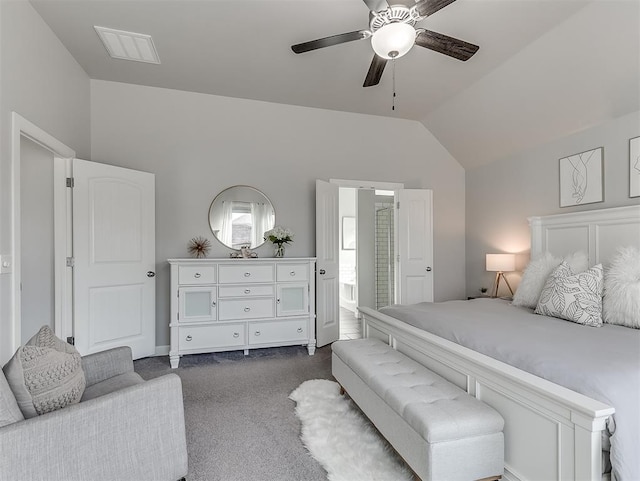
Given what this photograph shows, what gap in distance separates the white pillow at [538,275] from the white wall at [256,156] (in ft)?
6.22

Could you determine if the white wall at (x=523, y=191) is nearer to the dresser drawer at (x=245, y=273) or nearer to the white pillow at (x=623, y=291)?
the white pillow at (x=623, y=291)

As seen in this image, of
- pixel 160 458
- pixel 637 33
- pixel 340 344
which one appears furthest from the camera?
pixel 340 344

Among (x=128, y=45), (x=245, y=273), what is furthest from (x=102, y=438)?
(x=128, y=45)

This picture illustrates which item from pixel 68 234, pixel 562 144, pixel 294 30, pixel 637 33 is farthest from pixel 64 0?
pixel 562 144

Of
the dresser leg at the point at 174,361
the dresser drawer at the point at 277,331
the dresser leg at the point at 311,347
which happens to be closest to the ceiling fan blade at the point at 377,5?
the dresser drawer at the point at 277,331

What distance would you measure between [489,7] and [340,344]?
2717 mm

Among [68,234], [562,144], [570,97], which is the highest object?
[570,97]

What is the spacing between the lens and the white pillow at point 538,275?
9.13 feet

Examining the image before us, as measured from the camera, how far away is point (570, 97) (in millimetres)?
3098

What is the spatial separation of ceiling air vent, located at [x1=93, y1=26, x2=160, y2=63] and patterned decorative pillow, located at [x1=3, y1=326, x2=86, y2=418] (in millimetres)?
2530

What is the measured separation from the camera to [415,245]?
4.56 meters

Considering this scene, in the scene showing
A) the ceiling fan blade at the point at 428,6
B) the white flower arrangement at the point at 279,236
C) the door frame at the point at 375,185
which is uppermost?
the ceiling fan blade at the point at 428,6

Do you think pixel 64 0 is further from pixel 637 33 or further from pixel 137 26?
pixel 637 33

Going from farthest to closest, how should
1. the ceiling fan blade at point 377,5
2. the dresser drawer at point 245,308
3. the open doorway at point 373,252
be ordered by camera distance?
1. the open doorway at point 373,252
2. the dresser drawer at point 245,308
3. the ceiling fan blade at point 377,5
